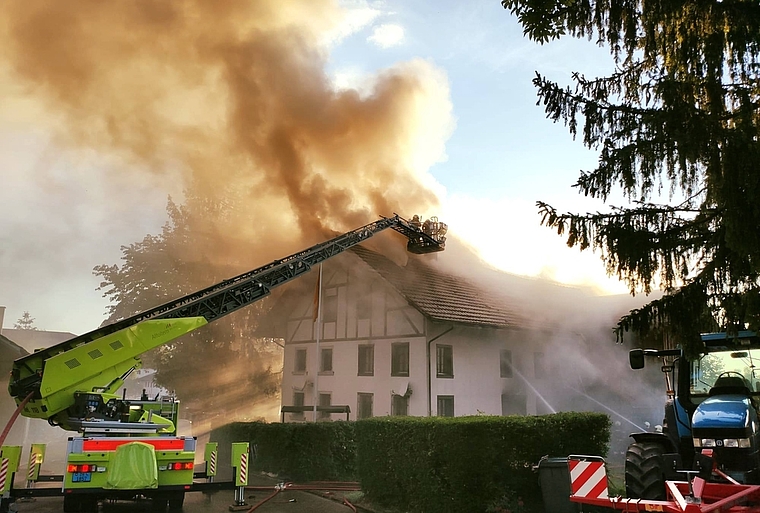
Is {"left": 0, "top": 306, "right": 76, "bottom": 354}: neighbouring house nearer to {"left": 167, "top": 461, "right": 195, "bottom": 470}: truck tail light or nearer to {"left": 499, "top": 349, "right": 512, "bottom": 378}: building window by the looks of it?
{"left": 499, "top": 349, "right": 512, "bottom": 378}: building window

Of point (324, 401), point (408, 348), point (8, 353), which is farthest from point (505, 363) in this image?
point (8, 353)

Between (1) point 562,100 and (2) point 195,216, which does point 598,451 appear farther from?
(2) point 195,216

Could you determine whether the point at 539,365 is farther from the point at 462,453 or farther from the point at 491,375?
the point at 462,453

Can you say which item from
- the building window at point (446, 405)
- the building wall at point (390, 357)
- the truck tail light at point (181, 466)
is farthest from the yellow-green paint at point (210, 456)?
the building window at point (446, 405)

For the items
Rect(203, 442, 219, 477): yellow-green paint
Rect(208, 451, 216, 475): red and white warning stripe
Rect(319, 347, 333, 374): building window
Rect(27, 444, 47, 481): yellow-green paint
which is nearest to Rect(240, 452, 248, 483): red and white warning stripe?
Rect(203, 442, 219, 477): yellow-green paint

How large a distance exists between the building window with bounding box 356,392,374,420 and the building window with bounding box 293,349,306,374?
3917 millimetres

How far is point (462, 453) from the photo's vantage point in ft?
27.0

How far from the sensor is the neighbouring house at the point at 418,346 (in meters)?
18.7

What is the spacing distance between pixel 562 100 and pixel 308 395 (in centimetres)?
1859

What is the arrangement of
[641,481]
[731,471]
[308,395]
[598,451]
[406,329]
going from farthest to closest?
[308,395], [406,329], [598,451], [641,481], [731,471]

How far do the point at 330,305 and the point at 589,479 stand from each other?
17228 millimetres

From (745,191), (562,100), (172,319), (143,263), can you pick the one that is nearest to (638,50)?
(562,100)

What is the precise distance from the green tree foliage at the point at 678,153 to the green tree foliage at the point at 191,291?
17831 mm

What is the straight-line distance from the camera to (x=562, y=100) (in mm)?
6152
